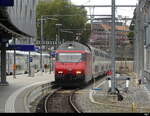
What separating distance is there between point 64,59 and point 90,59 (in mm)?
3447

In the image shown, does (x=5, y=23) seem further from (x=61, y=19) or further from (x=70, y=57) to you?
(x=61, y=19)

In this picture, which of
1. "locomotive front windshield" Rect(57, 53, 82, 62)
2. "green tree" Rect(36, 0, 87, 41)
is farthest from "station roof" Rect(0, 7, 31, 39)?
"green tree" Rect(36, 0, 87, 41)

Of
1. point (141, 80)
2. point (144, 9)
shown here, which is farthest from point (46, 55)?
point (141, 80)

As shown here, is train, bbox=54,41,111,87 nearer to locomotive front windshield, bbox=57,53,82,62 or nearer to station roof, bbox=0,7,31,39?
locomotive front windshield, bbox=57,53,82,62

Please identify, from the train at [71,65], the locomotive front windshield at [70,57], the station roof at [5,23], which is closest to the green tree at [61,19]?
the train at [71,65]

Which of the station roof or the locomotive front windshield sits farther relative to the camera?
the locomotive front windshield

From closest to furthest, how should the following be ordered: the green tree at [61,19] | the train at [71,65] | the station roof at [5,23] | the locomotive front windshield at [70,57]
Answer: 1. the station roof at [5,23]
2. the train at [71,65]
3. the locomotive front windshield at [70,57]
4. the green tree at [61,19]

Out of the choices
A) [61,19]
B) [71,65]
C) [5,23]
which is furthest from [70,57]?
[61,19]

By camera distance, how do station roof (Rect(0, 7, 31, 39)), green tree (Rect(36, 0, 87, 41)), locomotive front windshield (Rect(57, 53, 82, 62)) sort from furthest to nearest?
1. green tree (Rect(36, 0, 87, 41))
2. locomotive front windshield (Rect(57, 53, 82, 62))
3. station roof (Rect(0, 7, 31, 39))

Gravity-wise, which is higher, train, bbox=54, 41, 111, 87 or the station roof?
the station roof

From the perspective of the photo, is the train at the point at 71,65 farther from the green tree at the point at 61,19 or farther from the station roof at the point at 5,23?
the green tree at the point at 61,19

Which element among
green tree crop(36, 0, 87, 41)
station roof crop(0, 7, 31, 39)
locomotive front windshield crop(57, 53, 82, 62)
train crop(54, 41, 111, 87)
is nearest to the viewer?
station roof crop(0, 7, 31, 39)

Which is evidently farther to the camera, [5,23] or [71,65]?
[71,65]

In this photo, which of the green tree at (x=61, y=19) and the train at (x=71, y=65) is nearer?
the train at (x=71, y=65)
